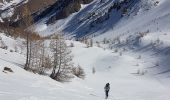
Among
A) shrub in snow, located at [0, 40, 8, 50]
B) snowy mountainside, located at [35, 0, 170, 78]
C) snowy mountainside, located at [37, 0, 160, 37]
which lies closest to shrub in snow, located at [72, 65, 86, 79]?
snowy mountainside, located at [35, 0, 170, 78]

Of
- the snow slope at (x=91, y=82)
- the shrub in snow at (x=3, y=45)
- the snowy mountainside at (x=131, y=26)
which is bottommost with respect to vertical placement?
the snow slope at (x=91, y=82)

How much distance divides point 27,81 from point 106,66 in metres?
22.0

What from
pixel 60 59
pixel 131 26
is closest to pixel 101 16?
pixel 131 26

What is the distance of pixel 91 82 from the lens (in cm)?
4559

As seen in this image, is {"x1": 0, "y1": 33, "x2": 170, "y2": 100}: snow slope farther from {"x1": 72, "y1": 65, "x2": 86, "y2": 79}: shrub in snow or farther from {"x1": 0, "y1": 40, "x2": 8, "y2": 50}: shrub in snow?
{"x1": 0, "y1": 40, "x2": 8, "y2": 50}: shrub in snow

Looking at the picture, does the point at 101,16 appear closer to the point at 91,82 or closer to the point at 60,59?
the point at 91,82

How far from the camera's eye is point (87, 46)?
5991 cm

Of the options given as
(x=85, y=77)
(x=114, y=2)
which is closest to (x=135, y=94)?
(x=85, y=77)

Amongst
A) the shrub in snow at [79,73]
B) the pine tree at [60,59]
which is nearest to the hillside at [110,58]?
the pine tree at [60,59]

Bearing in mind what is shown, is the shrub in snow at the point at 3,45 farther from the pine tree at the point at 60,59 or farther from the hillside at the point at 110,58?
the pine tree at the point at 60,59

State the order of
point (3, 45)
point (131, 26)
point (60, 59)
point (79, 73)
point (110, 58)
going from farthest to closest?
1. point (131, 26)
2. point (110, 58)
3. point (3, 45)
4. point (79, 73)
5. point (60, 59)

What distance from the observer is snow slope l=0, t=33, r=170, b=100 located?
90.6 feet

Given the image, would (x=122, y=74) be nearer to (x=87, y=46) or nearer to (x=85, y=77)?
(x=85, y=77)

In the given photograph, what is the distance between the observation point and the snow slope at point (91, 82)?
27.6m
